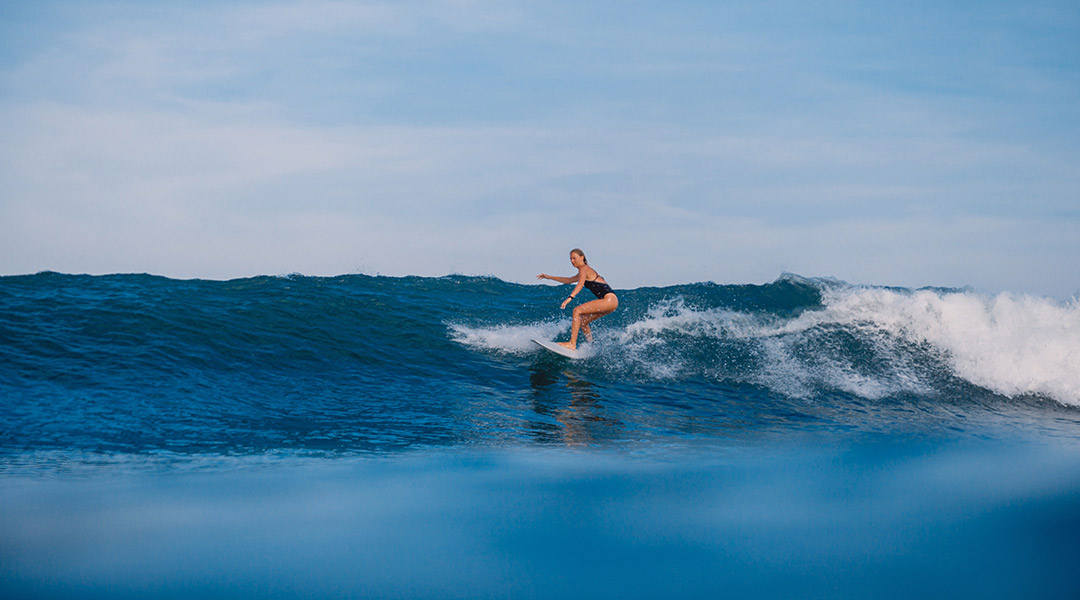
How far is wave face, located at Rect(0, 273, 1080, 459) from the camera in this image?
802 cm

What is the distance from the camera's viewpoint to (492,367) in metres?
11.5

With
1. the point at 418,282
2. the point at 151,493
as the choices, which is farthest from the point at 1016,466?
the point at 418,282

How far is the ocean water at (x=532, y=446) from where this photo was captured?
Answer: 4.04 meters

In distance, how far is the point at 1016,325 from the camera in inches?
483

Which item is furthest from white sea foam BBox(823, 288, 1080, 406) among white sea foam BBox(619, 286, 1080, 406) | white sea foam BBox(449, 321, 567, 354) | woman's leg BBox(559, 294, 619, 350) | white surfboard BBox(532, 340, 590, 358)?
white sea foam BBox(449, 321, 567, 354)

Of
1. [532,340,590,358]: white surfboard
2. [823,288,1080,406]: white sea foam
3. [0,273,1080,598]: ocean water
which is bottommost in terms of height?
[0,273,1080,598]: ocean water

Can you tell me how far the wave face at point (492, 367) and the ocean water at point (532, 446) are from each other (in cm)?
6

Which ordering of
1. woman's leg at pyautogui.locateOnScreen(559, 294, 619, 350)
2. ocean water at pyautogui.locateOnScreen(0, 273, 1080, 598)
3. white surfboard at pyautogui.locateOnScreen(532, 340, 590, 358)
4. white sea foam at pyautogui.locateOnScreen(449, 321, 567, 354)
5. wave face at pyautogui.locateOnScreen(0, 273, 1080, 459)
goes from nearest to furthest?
1. ocean water at pyautogui.locateOnScreen(0, 273, 1080, 598)
2. wave face at pyautogui.locateOnScreen(0, 273, 1080, 459)
3. white surfboard at pyautogui.locateOnScreen(532, 340, 590, 358)
4. woman's leg at pyautogui.locateOnScreen(559, 294, 619, 350)
5. white sea foam at pyautogui.locateOnScreen(449, 321, 567, 354)

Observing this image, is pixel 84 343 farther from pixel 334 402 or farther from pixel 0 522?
pixel 0 522

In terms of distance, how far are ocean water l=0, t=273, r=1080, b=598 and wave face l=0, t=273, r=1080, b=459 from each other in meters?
0.06

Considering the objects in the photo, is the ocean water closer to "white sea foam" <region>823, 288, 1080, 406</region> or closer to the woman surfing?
"white sea foam" <region>823, 288, 1080, 406</region>

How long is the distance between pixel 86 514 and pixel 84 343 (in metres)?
7.38

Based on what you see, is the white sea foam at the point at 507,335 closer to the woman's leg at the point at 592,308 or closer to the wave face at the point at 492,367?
the wave face at the point at 492,367

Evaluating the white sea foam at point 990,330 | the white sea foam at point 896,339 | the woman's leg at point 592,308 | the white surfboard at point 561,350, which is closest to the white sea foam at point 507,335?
the white surfboard at point 561,350
